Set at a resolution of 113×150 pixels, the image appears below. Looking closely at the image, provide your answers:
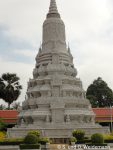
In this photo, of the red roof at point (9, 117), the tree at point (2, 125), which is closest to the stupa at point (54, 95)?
the tree at point (2, 125)

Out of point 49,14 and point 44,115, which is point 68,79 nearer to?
point 44,115

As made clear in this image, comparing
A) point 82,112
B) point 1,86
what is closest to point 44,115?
point 82,112

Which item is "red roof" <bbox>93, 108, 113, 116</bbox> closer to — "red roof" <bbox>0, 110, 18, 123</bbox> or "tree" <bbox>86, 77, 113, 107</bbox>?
"red roof" <bbox>0, 110, 18, 123</bbox>

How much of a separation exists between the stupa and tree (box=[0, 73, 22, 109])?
51.2 ft

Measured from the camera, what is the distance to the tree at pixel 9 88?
218 feet

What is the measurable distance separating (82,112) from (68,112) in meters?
1.86

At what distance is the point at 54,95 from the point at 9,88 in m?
21.2

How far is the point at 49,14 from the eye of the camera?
175 ft

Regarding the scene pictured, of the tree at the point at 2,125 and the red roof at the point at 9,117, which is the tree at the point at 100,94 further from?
the tree at the point at 2,125

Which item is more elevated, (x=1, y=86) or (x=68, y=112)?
(x=1, y=86)

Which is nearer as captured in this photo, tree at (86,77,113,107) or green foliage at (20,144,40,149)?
green foliage at (20,144,40,149)

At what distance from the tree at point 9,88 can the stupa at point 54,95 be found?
15.6 m

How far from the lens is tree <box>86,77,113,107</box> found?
254 ft

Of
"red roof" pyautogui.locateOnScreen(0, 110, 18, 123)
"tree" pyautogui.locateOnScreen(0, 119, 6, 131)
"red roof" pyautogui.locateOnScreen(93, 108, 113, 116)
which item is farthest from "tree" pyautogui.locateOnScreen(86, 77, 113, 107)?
"tree" pyautogui.locateOnScreen(0, 119, 6, 131)
